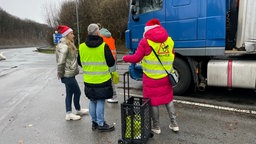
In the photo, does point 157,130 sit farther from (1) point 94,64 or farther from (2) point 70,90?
(2) point 70,90

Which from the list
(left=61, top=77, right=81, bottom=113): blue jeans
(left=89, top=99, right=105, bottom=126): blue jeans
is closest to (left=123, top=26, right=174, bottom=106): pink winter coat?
(left=89, top=99, right=105, bottom=126): blue jeans

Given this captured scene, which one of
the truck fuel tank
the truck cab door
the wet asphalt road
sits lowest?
the wet asphalt road

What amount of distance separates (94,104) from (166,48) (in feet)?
5.04

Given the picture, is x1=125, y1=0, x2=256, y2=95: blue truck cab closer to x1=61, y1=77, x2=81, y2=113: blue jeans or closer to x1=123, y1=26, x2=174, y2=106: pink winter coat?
x1=123, y1=26, x2=174, y2=106: pink winter coat

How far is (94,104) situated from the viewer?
15.1 ft

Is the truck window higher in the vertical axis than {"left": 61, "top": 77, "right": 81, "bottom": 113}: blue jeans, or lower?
higher

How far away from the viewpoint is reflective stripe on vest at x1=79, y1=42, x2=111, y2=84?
14.0 ft

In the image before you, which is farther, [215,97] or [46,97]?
[46,97]

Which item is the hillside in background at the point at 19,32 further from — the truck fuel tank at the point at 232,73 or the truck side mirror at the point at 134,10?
the truck fuel tank at the point at 232,73

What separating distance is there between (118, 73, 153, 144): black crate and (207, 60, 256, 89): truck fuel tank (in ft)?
8.84

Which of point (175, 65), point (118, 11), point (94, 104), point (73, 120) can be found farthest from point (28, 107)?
point (118, 11)

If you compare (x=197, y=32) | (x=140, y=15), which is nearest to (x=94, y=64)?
(x=197, y=32)

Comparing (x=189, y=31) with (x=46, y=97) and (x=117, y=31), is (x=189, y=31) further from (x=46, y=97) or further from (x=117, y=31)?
(x=117, y=31)

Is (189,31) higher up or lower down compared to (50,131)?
higher up
